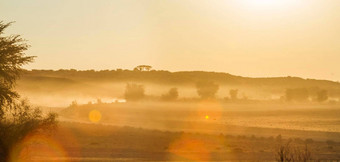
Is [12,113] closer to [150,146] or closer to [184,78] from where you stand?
[150,146]

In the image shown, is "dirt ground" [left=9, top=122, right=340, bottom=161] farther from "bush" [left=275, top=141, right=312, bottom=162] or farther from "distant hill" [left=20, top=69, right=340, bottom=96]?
"distant hill" [left=20, top=69, right=340, bottom=96]

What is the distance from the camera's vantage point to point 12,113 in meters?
27.1

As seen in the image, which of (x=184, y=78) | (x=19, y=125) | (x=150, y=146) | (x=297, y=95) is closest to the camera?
(x=19, y=125)

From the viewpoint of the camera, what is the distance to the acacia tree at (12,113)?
25.4 m

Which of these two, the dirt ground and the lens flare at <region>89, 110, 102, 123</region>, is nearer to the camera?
the dirt ground

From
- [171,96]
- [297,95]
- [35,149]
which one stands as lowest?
[35,149]

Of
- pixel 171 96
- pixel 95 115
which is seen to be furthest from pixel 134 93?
pixel 95 115

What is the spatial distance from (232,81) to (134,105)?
284 feet

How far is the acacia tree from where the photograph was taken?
25422 mm

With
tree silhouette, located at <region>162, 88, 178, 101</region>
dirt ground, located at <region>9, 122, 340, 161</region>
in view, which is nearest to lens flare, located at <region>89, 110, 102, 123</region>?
dirt ground, located at <region>9, 122, 340, 161</region>

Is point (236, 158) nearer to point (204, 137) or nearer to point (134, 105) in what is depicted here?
point (204, 137)

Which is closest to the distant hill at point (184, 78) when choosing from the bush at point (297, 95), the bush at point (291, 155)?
the bush at point (297, 95)

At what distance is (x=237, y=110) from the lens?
90.0 m

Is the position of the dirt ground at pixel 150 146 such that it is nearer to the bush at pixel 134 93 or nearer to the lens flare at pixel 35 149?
the lens flare at pixel 35 149
